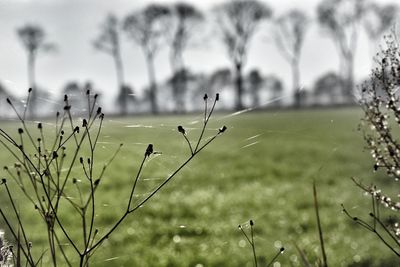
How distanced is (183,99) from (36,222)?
6348 centimetres

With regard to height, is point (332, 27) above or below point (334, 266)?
above

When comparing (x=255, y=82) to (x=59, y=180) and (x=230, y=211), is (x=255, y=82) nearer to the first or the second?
(x=230, y=211)

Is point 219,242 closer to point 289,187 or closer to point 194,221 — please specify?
point 194,221

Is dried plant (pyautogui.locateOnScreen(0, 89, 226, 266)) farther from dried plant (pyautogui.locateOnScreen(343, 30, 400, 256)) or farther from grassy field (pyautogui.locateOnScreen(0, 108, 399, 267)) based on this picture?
dried plant (pyautogui.locateOnScreen(343, 30, 400, 256))

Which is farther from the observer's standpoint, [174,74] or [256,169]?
[174,74]

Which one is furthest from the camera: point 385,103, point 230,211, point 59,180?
point 230,211

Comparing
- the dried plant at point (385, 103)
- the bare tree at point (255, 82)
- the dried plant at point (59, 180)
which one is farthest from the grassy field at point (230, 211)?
the bare tree at point (255, 82)

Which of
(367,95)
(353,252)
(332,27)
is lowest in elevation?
(353,252)

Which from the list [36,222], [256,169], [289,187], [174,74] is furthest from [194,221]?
[174,74]

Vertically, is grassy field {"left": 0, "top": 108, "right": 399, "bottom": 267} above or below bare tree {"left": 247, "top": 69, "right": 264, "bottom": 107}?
below

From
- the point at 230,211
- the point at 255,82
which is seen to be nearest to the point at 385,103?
the point at 230,211

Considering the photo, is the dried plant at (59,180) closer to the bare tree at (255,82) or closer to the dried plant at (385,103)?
the dried plant at (385,103)

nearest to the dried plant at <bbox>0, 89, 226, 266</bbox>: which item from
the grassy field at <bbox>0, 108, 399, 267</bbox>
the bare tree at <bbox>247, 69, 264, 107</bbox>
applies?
the grassy field at <bbox>0, 108, 399, 267</bbox>

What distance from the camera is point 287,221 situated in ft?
26.9
